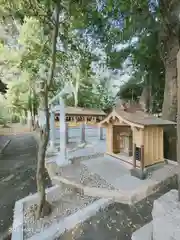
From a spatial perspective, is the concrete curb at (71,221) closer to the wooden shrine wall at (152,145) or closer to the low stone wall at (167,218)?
the low stone wall at (167,218)

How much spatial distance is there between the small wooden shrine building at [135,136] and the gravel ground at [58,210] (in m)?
2.32

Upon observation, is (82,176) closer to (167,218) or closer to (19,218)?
(19,218)

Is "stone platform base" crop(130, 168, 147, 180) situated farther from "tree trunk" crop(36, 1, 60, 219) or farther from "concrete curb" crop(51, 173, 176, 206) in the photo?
"tree trunk" crop(36, 1, 60, 219)

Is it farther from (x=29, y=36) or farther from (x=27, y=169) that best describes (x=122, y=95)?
(x=27, y=169)

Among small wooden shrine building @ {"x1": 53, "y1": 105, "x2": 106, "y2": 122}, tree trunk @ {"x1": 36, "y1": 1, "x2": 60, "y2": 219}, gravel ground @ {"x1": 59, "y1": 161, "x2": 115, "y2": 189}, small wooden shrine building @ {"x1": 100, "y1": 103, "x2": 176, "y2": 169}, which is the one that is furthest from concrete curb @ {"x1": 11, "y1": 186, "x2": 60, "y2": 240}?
small wooden shrine building @ {"x1": 53, "y1": 105, "x2": 106, "y2": 122}

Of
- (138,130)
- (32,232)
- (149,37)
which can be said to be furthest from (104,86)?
(32,232)

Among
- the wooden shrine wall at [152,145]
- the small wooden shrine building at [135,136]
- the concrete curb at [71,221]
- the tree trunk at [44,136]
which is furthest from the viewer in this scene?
the wooden shrine wall at [152,145]

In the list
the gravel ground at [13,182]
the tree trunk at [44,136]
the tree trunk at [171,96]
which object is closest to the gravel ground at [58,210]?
the tree trunk at [44,136]

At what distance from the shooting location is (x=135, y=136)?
7227mm

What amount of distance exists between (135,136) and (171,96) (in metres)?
3.79

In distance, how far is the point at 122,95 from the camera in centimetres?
1568

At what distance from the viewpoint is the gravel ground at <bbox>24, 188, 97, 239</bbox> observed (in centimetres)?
389

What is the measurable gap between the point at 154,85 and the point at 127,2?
7.91 metres

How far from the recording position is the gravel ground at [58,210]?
3.89 meters
